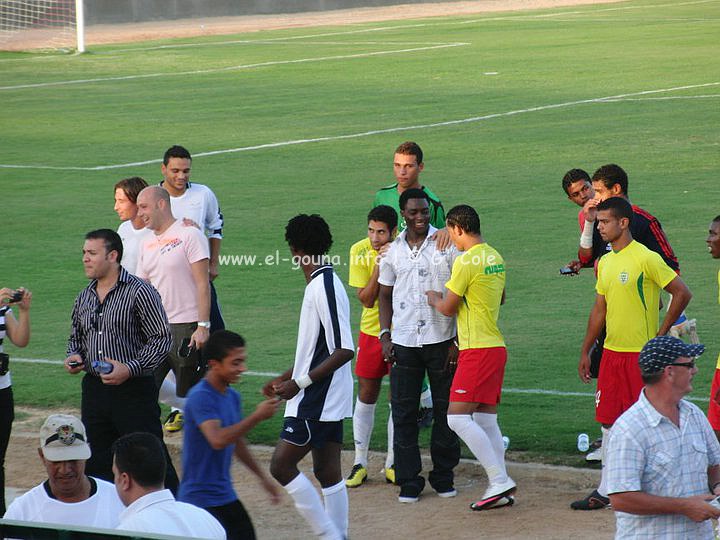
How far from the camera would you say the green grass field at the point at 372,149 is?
516 inches

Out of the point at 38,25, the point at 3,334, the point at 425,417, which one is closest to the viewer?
the point at 3,334

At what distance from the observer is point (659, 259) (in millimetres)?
8156

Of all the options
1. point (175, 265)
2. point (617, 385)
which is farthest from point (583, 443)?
point (175, 265)

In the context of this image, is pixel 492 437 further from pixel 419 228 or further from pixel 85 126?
pixel 85 126

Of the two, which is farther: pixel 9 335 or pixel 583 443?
pixel 583 443

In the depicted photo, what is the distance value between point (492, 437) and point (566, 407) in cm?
222

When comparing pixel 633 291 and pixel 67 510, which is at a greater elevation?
pixel 633 291

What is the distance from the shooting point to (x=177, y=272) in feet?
30.8

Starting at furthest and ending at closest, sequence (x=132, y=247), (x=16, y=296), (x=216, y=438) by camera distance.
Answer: (x=132, y=247) < (x=16, y=296) < (x=216, y=438)

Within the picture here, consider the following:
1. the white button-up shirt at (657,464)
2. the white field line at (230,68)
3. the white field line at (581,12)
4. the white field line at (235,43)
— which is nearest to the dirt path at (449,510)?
the white button-up shirt at (657,464)

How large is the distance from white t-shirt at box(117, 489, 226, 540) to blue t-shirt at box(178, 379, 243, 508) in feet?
4.11

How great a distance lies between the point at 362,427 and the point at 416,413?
64 cm

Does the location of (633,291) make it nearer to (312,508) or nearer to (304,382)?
(304,382)

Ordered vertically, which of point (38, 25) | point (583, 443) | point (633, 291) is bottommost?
point (583, 443)
